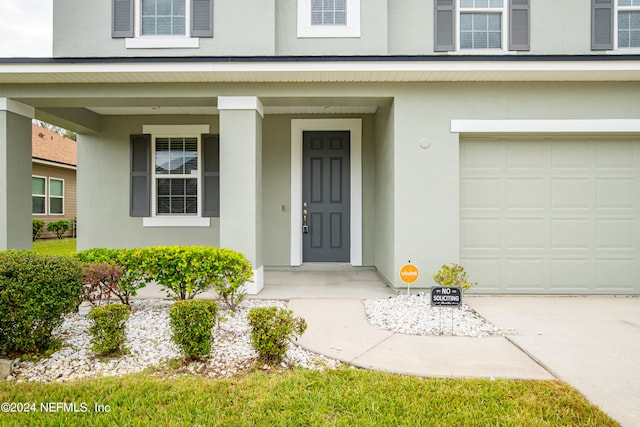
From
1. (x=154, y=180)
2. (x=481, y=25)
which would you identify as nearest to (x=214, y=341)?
(x=154, y=180)

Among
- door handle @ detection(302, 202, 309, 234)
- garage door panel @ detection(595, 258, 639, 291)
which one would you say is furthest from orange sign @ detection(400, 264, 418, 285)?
door handle @ detection(302, 202, 309, 234)

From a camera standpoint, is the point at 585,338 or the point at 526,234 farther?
the point at 526,234

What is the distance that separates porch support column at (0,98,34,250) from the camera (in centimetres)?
633

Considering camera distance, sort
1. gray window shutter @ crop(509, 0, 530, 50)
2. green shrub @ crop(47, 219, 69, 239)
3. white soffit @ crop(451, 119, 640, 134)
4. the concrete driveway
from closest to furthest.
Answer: the concrete driveway
white soffit @ crop(451, 119, 640, 134)
gray window shutter @ crop(509, 0, 530, 50)
green shrub @ crop(47, 219, 69, 239)

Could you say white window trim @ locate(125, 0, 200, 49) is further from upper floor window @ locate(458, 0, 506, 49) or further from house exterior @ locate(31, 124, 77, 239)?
house exterior @ locate(31, 124, 77, 239)

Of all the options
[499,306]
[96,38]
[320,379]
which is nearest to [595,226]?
[499,306]

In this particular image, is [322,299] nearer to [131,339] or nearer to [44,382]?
[131,339]

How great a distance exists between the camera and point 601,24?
21.9ft

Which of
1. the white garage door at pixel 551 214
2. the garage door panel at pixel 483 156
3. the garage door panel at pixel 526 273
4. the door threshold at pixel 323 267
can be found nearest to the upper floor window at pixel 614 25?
the white garage door at pixel 551 214

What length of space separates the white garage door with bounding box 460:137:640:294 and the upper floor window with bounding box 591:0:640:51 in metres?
1.72

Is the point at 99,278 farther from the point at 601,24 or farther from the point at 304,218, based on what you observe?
the point at 601,24

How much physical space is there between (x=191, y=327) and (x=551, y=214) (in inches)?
218

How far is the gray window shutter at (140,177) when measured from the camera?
8.23m

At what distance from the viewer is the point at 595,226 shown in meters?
6.22
